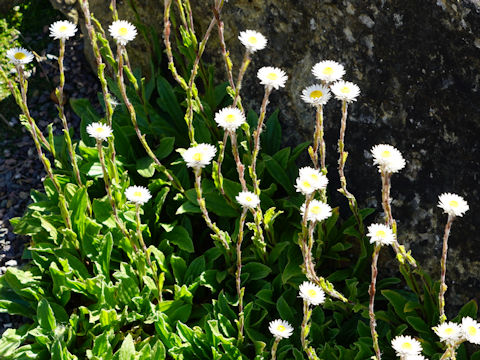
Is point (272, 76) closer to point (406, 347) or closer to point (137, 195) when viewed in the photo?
point (137, 195)

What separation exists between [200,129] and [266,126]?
422 millimetres

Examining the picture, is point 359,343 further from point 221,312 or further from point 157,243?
point 157,243

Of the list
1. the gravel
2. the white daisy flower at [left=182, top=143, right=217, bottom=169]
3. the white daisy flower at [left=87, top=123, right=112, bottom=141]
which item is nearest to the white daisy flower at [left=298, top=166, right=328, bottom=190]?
the white daisy flower at [left=182, top=143, right=217, bottom=169]

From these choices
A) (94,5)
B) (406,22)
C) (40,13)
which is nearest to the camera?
(406,22)

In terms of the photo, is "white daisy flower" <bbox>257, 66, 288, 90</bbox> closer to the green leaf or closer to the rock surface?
the rock surface

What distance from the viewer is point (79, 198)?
12.4 feet

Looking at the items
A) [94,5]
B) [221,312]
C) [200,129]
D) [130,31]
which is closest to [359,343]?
[221,312]

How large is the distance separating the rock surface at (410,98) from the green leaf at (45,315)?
174 centimetres

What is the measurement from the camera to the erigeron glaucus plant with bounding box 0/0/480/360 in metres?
3.23

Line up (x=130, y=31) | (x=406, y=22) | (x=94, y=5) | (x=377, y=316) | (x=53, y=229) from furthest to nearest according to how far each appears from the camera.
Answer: (x=94, y=5)
(x=53, y=229)
(x=406, y=22)
(x=377, y=316)
(x=130, y=31)

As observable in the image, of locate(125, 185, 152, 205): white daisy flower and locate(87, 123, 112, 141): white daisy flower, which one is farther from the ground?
locate(87, 123, 112, 141): white daisy flower

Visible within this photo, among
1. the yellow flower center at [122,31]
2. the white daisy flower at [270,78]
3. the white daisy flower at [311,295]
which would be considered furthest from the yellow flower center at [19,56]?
the white daisy flower at [311,295]

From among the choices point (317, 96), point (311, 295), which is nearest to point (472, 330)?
point (311, 295)

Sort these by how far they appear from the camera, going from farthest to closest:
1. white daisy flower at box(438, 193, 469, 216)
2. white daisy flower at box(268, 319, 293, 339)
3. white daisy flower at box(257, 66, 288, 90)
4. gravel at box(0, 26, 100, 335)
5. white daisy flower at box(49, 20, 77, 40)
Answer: gravel at box(0, 26, 100, 335)
white daisy flower at box(49, 20, 77, 40)
white daisy flower at box(257, 66, 288, 90)
white daisy flower at box(268, 319, 293, 339)
white daisy flower at box(438, 193, 469, 216)
